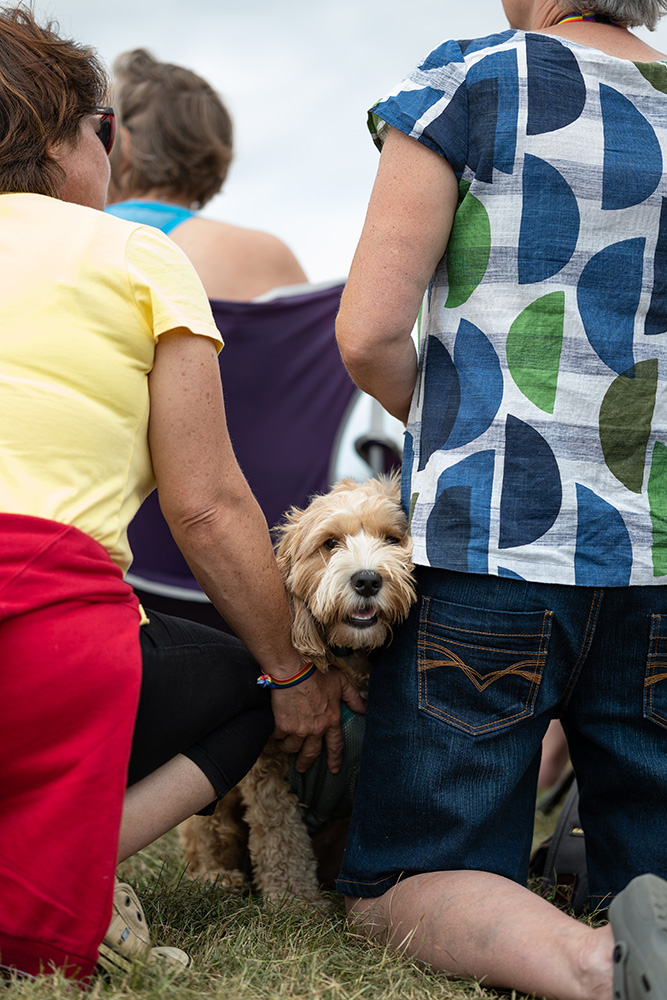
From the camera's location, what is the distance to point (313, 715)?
2.38 m

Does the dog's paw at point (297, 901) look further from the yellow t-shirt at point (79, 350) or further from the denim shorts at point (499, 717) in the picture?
the yellow t-shirt at point (79, 350)

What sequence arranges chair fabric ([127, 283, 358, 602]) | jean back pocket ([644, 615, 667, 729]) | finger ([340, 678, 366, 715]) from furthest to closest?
chair fabric ([127, 283, 358, 602]) < finger ([340, 678, 366, 715]) < jean back pocket ([644, 615, 667, 729])

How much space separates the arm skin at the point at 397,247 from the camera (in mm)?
2049

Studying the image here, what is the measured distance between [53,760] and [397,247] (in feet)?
3.84

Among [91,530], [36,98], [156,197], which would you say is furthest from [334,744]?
[156,197]

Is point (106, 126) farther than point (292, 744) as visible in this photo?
No

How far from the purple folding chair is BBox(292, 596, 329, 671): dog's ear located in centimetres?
163

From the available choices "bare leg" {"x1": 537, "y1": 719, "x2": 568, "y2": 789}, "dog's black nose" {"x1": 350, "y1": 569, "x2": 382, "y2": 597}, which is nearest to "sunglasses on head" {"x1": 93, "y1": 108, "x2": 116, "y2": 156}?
"dog's black nose" {"x1": 350, "y1": 569, "x2": 382, "y2": 597}

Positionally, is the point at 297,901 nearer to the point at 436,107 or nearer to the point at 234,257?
the point at 436,107

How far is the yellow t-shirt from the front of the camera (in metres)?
1.80

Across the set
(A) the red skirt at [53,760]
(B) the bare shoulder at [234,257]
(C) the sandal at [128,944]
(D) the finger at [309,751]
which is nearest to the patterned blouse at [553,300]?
(D) the finger at [309,751]

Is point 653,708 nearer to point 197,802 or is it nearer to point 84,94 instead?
point 197,802

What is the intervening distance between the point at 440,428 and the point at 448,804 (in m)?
0.77

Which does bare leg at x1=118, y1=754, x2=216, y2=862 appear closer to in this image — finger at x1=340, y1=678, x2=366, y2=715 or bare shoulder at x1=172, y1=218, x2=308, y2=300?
finger at x1=340, y1=678, x2=366, y2=715
